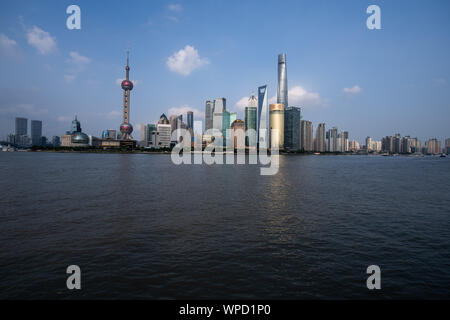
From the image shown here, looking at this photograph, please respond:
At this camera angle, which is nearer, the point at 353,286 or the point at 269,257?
the point at 353,286

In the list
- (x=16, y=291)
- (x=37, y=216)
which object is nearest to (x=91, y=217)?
(x=37, y=216)

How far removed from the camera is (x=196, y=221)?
24.9 metres

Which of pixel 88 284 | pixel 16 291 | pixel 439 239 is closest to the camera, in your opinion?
pixel 16 291

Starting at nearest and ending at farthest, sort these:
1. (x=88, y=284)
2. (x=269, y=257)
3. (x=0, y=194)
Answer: (x=88, y=284) → (x=269, y=257) → (x=0, y=194)

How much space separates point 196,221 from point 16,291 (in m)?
14.7

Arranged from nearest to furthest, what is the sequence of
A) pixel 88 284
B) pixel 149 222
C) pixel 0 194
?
pixel 88 284 < pixel 149 222 < pixel 0 194

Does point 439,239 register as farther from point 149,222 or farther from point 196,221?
point 149,222

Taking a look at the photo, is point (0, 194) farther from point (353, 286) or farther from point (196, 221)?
point (353, 286)

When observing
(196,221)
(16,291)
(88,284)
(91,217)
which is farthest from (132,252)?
(91,217)

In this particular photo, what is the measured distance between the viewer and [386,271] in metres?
15.3

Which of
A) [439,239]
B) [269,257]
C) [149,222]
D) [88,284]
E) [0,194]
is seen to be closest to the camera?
[88,284]

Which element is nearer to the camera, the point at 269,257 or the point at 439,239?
the point at 269,257
